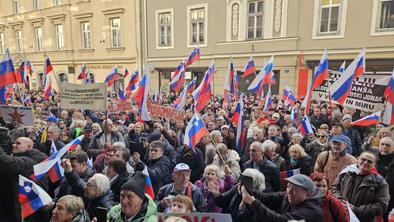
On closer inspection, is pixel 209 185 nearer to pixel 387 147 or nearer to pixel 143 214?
pixel 143 214

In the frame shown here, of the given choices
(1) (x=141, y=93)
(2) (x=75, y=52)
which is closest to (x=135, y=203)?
(1) (x=141, y=93)

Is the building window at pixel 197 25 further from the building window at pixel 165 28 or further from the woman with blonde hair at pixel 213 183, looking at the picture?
the woman with blonde hair at pixel 213 183

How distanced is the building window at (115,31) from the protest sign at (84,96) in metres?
16.1

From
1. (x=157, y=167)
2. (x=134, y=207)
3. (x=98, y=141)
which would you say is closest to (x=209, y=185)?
(x=157, y=167)

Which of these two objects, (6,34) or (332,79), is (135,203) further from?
(6,34)

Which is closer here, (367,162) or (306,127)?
(367,162)

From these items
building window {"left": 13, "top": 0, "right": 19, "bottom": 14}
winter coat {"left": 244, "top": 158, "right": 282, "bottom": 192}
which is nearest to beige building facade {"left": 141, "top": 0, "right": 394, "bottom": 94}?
winter coat {"left": 244, "top": 158, "right": 282, "bottom": 192}

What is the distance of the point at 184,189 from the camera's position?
3.35m

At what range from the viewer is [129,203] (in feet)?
8.28

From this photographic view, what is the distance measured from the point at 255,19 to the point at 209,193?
13.9 metres

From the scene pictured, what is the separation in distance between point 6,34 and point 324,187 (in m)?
34.4

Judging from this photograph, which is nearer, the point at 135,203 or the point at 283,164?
the point at 135,203

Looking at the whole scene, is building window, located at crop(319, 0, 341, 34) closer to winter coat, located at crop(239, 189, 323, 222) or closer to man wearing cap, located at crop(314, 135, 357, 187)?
man wearing cap, located at crop(314, 135, 357, 187)

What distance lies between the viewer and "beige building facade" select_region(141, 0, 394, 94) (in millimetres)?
12820
